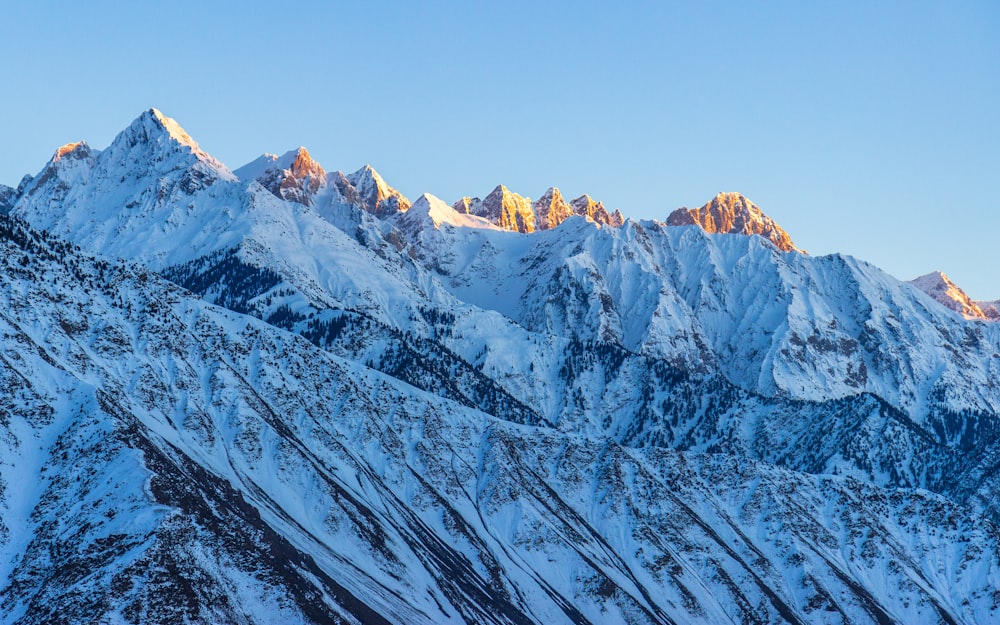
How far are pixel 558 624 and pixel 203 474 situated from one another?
6903 cm

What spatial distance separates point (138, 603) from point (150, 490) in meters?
23.4

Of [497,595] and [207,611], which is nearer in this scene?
[207,611]

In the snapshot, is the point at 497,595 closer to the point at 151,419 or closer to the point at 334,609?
the point at 334,609

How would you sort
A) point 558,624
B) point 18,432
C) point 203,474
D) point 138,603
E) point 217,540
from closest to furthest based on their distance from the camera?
point 138,603, point 217,540, point 18,432, point 203,474, point 558,624

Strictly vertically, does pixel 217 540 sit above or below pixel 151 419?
below

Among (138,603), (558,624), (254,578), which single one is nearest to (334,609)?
(254,578)

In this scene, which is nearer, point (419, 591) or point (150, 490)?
point (150, 490)

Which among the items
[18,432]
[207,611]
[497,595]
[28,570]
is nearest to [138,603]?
[207,611]

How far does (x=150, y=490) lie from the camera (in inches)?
5684

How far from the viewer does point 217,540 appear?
142 m

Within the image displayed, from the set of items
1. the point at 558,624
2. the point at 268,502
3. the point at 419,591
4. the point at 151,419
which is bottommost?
the point at 558,624

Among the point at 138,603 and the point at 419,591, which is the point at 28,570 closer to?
the point at 138,603

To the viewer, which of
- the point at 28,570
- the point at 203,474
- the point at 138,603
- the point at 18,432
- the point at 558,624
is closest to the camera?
the point at 138,603

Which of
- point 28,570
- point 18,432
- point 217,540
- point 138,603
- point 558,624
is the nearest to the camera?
point 138,603
